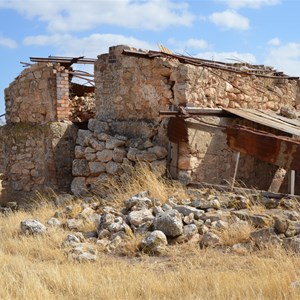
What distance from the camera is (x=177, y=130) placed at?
802 cm

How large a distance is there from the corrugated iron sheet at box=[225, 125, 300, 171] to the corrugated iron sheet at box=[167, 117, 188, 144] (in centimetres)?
98

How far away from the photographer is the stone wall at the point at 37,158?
9422 millimetres

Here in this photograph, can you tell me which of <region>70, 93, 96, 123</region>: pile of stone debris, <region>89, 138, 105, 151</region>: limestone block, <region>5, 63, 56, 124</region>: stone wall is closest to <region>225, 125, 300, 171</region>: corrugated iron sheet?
<region>89, 138, 105, 151</region>: limestone block

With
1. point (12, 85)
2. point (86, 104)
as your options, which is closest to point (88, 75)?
point (86, 104)

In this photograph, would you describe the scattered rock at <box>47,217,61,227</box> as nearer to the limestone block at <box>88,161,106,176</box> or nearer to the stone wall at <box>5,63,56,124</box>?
the limestone block at <box>88,161,106,176</box>

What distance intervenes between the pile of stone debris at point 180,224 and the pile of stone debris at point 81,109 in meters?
3.43

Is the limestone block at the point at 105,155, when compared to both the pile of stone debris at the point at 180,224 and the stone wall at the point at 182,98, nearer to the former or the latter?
the stone wall at the point at 182,98

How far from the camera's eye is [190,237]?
5.90 m

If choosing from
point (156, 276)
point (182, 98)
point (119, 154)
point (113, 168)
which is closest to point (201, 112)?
point (182, 98)

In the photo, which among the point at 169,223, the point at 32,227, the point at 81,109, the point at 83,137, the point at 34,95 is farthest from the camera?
the point at 81,109

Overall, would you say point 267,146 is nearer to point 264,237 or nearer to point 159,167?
point 264,237

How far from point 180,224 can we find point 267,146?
1733 mm

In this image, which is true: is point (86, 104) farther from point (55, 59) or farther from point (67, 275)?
point (67, 275)

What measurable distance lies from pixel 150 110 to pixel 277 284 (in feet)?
16.7
